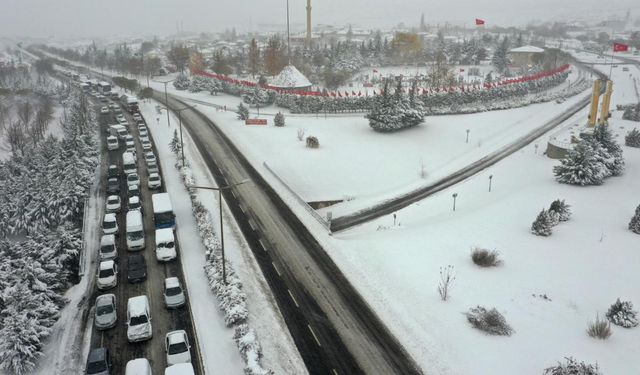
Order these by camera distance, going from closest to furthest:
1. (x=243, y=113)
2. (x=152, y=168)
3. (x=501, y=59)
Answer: (x=152, y=168) < (x=243, y=113) < (x=501, y=59)

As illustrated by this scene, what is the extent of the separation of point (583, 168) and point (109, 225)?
4180cm

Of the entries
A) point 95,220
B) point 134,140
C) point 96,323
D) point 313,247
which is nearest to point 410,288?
point 313,247

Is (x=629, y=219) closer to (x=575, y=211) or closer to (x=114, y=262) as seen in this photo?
(x=575, y=211)

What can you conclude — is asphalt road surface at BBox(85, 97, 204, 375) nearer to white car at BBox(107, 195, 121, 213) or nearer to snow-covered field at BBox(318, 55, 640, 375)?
white car at BBox(107, 195, 121, 213)

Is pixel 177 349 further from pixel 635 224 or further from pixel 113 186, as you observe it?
pixel 635 224

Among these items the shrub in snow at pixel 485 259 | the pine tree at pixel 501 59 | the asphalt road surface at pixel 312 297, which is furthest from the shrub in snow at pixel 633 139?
the pine tree at pixel 501 59

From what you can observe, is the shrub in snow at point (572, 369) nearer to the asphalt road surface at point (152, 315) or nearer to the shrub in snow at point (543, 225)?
the shrub in snow at point (543, 225)

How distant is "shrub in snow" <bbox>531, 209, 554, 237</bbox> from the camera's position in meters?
34.8

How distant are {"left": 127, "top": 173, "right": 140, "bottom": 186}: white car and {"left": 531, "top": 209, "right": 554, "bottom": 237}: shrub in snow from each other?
3508 cm

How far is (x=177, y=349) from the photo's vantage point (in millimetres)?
→ 23656

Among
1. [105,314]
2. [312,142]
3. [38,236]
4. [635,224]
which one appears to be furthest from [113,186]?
[635,224]

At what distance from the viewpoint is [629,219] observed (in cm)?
3716

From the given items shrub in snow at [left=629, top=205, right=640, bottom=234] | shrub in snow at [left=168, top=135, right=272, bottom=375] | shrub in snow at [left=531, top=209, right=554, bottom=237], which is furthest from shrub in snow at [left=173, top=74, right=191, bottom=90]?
shrub in snow at [left=629, top=205, right=640, bottom=234]

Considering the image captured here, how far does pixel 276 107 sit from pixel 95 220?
166 feet
